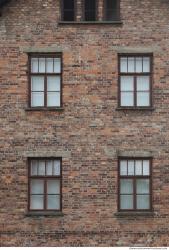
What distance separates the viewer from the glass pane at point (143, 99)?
27391 mm

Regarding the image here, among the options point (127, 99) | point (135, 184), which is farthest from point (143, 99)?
point (135, 184)

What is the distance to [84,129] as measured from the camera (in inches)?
1067

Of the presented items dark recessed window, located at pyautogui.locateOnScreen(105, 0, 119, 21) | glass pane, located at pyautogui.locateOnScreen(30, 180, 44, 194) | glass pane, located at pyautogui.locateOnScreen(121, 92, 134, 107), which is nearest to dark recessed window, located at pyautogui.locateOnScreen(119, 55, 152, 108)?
glass pane, located at pyautogui.locateOnScreen(121, 92, 134, 107)

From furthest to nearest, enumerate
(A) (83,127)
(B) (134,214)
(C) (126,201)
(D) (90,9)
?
(D) (90,9), (A) (83,127), (C) (126,201), (B) (134,214)

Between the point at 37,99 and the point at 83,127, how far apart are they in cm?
192

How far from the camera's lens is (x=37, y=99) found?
27.5 metres

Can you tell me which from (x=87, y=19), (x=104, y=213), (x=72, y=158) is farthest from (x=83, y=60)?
(x=104, y=213)

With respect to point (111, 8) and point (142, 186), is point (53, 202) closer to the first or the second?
point (142, 186)

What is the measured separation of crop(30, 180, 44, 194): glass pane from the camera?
27.0 meters

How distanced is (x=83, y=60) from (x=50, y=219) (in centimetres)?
562

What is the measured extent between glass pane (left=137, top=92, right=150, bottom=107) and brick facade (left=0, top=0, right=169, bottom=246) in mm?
307

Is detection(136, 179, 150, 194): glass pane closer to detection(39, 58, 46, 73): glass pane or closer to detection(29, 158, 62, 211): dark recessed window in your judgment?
detection(29, 158, 62, 211): dark recessed window

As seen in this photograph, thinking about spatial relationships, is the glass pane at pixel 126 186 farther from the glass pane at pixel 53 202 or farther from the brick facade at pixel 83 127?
the glass pane at pixel 53 202

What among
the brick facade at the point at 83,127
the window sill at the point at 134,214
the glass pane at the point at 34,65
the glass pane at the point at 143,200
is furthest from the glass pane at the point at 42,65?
the window sill at the point at 134,214
